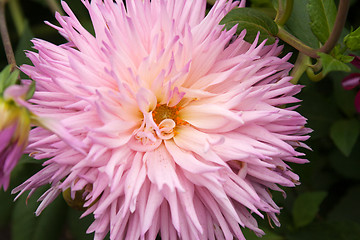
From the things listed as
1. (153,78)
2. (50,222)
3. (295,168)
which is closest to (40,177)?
(153,78)

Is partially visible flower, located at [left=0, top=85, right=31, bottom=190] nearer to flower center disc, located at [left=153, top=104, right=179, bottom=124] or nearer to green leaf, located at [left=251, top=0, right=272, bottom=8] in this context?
flower center disc, located at [left=153, top=104, right=179, bottom=124]

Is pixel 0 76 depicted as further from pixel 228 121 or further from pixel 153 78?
pixel 228 121

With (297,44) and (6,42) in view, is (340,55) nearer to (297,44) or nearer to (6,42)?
(297,44)

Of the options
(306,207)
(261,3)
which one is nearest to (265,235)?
(306,207)

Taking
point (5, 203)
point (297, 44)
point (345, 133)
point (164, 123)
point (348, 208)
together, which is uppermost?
point (297, 44)

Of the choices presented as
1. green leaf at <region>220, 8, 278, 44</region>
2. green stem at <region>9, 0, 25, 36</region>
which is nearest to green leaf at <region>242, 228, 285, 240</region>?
green leaf at <region>220, 8, 278, 44</region>
